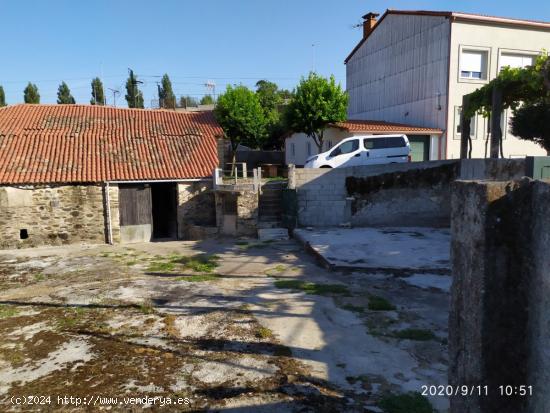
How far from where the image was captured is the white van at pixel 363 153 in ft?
59.8

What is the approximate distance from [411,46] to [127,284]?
21.8 m

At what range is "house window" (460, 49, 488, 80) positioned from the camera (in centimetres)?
2203

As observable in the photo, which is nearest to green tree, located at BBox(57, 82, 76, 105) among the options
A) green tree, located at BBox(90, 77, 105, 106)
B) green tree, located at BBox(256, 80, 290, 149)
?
green tree, located at BBox(90, 77, 105, 106)

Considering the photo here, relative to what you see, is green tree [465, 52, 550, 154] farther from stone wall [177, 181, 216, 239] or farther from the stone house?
the stone house

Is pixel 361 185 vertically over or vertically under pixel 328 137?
under

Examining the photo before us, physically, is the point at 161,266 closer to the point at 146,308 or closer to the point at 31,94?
the point at 146,308

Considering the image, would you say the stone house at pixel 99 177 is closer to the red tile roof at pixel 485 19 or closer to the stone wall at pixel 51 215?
the stone wall at pixel 51 215

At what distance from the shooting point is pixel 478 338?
10.9ft

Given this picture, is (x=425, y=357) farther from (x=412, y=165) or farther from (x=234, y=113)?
(x=234, y=113)

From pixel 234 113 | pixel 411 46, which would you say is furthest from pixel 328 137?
pixel 411 46

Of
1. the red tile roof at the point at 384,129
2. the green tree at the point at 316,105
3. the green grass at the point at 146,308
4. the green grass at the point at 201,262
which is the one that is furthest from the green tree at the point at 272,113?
the green grass at the point at 146,308

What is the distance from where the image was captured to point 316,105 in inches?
883

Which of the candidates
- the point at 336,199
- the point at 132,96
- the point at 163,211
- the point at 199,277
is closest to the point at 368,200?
the point at 336,199

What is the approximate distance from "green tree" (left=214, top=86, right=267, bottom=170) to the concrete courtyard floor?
549 inches
